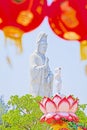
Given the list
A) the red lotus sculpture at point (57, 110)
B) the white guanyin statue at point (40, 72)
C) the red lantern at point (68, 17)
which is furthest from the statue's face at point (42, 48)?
the red lantern at point (68, 17)

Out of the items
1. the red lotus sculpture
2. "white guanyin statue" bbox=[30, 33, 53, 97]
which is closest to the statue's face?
"white guanyin statue" bbox=[30, 33, 53, 97]

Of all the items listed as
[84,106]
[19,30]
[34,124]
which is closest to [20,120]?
[34,124]

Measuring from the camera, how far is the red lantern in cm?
129

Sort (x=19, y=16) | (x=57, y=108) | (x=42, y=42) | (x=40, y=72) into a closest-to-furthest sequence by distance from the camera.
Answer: (x=19, y=16) < (x=57, y=108) < (x=42, y=42) < (x=40, y=72)

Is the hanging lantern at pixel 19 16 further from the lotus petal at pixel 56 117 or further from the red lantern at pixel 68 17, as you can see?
the lotus petal at pixel 56 117

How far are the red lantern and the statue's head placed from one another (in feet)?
12.6

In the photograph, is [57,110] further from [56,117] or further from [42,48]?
[42,48]

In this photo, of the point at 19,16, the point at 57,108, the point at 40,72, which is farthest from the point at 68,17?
the point at 40,72

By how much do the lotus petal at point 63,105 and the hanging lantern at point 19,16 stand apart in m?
0.60

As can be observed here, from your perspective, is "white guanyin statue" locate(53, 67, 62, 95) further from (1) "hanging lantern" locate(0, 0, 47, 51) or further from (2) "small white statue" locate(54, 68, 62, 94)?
(1) "hanging lantern" locate(0, 0, 47, 51)

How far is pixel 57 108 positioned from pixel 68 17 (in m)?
0.63

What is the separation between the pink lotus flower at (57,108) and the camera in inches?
71.7

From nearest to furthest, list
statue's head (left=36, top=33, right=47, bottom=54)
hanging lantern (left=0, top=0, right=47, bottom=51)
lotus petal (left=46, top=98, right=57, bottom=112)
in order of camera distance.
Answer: hanging lantern (left=0, top=0, right=47, bottom=51), lotus petal (left=46, top=98, right=57, bottom=112), statue's head (left=36, top=33, right=47, bottom=54)

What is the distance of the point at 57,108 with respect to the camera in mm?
1824
